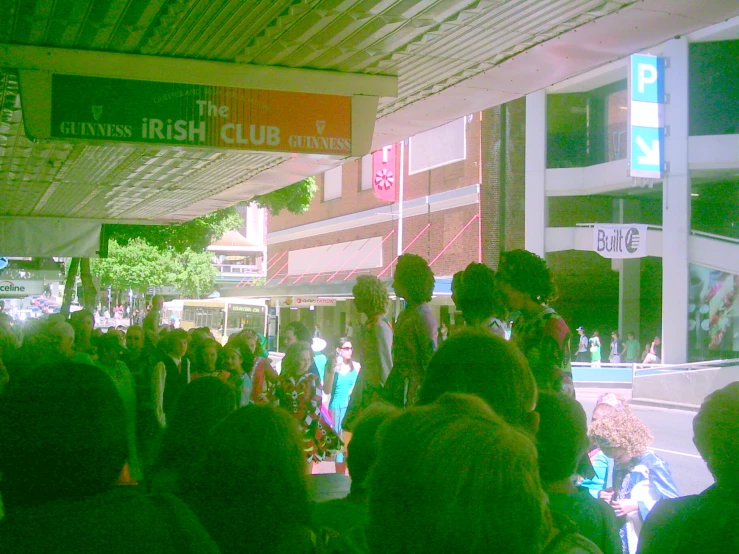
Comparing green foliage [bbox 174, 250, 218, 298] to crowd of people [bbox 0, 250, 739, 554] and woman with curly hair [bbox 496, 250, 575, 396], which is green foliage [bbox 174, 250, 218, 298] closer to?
woman with curly hair [bbox 496, 250, 575, 396]

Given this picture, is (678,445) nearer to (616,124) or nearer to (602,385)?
(602,385)

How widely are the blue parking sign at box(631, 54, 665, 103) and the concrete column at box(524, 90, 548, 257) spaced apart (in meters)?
5.19

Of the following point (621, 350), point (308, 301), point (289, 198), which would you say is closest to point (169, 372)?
point (289, 198)

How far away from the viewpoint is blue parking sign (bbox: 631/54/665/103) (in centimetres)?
2480

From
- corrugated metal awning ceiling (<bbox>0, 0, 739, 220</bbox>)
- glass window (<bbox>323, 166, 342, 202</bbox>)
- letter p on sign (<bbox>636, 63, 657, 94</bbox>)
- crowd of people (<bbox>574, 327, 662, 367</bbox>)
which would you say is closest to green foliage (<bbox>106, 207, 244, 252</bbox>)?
corrugated metal awning ceiling (<bbox>0, 0, 739, 220</bbox>)

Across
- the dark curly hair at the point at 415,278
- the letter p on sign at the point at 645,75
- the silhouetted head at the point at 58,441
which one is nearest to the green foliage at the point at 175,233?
the letter p on sign at the point at 645,75

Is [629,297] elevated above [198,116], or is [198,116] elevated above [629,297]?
[198,116]

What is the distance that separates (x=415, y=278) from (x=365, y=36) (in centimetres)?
169

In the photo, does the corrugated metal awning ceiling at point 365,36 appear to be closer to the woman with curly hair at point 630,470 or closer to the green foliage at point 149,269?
the woman with curly hair at point 630,470

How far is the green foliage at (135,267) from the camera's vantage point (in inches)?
1804

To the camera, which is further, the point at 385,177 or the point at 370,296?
the point at 385,177

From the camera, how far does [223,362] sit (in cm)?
724

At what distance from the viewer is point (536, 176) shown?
29.9 m

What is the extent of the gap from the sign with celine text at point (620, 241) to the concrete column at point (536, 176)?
3.69 m
